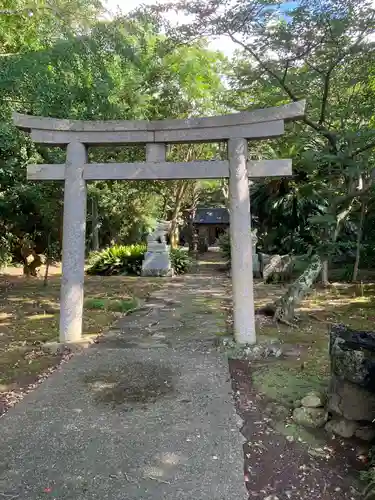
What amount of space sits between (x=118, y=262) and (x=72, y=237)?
406 inches

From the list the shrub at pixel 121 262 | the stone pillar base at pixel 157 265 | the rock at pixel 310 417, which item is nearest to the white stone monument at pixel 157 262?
the stone pillar base at pixel 157 265

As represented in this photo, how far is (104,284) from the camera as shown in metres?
12.8

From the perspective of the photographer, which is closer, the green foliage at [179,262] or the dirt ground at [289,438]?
the dirt ground at [289,438]

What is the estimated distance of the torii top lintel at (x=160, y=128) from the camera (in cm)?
536

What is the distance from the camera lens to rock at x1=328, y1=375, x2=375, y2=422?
334 cm

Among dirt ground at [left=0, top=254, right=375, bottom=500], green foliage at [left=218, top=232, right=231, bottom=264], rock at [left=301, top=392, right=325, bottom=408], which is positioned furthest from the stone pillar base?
rock at [left=301, top=392, right=325, bottom=408]

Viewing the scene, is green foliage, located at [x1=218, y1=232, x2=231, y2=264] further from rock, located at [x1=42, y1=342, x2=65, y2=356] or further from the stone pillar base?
rock, located at [x1=42, y1=342, x2=65, y2=356]

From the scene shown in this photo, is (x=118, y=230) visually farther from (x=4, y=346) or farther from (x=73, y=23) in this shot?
(x=4, y=346)

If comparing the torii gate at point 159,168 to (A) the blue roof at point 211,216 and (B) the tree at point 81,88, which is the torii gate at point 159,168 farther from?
(A) the blue roof at point 211,216

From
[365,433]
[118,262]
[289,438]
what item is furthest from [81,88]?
[118,262]

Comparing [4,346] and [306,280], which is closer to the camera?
[4,346]

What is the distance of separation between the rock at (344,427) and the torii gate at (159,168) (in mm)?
2176

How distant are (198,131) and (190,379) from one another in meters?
3.21

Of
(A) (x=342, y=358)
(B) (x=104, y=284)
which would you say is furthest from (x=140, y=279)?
(A) (x=342, y=358)
